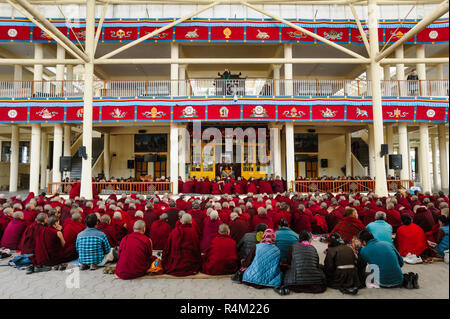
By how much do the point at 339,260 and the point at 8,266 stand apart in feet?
19.9

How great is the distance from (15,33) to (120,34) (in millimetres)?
5631

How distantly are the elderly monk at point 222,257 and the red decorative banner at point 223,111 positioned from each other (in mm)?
10225

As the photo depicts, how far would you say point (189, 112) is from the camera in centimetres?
1440

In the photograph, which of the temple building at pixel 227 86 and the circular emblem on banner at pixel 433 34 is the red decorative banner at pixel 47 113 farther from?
the circular emblem on banner at pixel 433 34

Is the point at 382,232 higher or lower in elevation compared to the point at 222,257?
higher

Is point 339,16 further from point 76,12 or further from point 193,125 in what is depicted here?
point 76,12

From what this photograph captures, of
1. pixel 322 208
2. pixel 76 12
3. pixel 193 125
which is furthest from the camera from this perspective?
pixel 193 125

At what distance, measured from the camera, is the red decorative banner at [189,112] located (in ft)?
47.1

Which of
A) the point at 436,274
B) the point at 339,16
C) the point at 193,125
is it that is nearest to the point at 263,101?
the point at 193,125

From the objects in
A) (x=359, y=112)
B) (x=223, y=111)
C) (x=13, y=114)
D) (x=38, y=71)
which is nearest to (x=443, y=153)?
(x=359, y=112)

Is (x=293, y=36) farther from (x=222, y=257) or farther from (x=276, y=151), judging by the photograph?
(x=222, y=257)

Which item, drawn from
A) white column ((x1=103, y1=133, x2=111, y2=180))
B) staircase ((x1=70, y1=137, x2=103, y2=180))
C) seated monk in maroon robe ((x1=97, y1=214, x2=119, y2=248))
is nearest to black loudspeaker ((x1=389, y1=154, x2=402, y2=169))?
seated monk in maroon robe ((x1=97, y1=214, x2=119, y2=248))

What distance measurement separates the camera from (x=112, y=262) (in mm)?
5453

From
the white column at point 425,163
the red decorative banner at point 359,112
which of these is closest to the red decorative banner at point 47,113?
the red decorative banner at point 359,112
